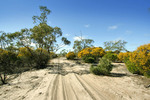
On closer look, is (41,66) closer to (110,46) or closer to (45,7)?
(45,7)

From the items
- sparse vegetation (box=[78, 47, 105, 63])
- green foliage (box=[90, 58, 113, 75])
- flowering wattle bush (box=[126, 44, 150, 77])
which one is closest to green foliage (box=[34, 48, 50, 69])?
sparse vegetation (box=[78, 47, 105, 63])

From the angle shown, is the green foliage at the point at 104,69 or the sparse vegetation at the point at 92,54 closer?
the green foliage at the point at 104,69

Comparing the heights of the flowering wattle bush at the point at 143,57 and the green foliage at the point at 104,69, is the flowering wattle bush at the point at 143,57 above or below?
above

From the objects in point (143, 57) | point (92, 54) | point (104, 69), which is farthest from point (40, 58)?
point (143, 57)

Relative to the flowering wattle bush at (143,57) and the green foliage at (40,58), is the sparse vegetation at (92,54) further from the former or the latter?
the flowering wattle bush at (143,57)

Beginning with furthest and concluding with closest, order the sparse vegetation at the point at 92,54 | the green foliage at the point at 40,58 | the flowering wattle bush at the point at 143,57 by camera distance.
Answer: the sparse vegetation at the point at 92,54, the green foliage at the point at 40,58, the flowering wattle bush at the point at 143,57

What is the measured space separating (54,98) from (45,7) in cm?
1433

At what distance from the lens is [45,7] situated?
45.3ft

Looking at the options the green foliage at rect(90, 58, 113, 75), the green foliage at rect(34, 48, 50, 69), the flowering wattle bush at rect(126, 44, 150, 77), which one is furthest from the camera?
the green foliage at rect(34, 48, 50, 69)

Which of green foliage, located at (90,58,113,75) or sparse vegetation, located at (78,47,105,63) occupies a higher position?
sparse vegetation, located at (78,47,105,63)

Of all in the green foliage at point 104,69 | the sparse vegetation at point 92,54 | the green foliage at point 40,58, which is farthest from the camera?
the sparse vegetation at point 92,54

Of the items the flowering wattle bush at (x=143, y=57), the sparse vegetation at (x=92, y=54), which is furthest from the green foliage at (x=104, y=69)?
the sparse vegetation at (x=92, y=54)

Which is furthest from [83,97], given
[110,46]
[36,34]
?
[110,46]

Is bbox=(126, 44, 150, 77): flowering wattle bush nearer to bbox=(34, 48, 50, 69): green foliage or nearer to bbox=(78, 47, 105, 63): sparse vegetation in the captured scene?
bbox=(78, 47, 105, 63): sparse vegetation
